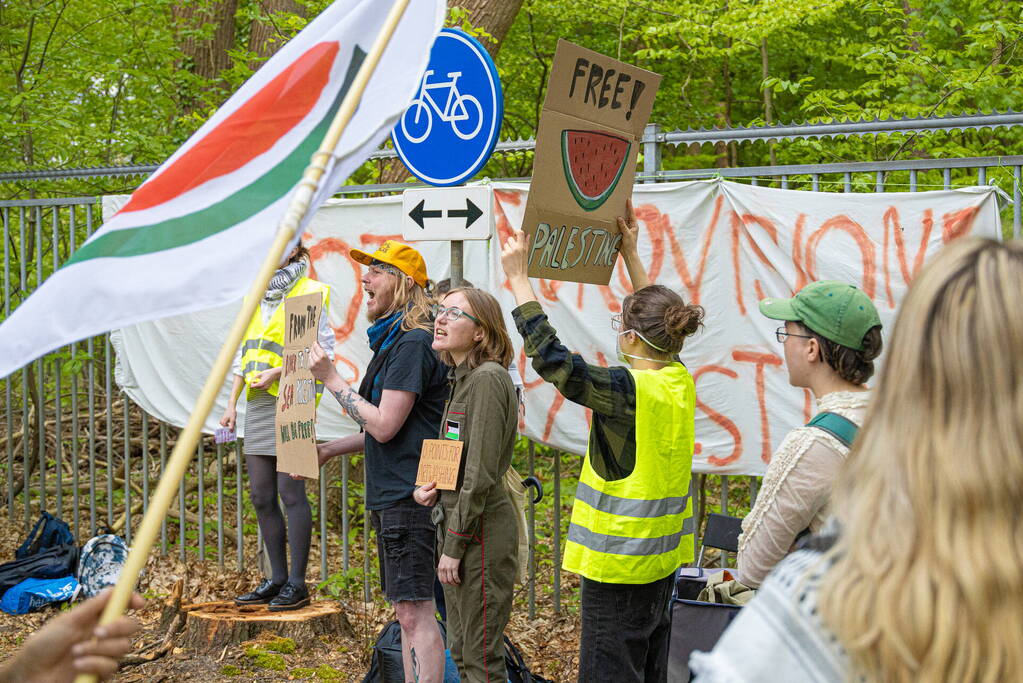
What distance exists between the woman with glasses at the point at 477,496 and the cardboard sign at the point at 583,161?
0.42 m

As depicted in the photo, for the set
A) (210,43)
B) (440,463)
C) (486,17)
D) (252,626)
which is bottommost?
(252,626)

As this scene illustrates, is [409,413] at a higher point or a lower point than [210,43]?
lower

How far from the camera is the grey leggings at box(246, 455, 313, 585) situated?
576 centimetres

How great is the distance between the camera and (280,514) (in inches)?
236

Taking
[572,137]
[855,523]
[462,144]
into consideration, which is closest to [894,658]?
[855,523]

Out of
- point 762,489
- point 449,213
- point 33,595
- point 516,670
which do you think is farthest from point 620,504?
point 33,595

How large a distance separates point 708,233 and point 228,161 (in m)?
3.64

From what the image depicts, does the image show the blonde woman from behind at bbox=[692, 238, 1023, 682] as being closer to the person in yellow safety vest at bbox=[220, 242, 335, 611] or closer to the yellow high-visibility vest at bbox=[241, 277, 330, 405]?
the person in yellow safety vest at bbox=[220, 242, 335, 611]

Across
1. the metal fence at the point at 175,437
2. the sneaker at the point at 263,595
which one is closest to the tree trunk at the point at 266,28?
the metal fence at the point at 175,437

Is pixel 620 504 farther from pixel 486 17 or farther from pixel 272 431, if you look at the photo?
pixel 486 17

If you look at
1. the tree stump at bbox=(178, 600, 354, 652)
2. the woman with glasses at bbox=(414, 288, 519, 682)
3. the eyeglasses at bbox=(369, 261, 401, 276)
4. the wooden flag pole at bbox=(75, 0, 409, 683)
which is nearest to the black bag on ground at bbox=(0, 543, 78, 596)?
the tree stump at bbox=(178, 600, 354, 652)

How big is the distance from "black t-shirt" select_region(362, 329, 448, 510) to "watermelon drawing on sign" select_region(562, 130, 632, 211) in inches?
38.3

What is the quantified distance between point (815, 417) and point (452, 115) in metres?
2.55

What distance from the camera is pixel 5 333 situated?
1.96 meters
